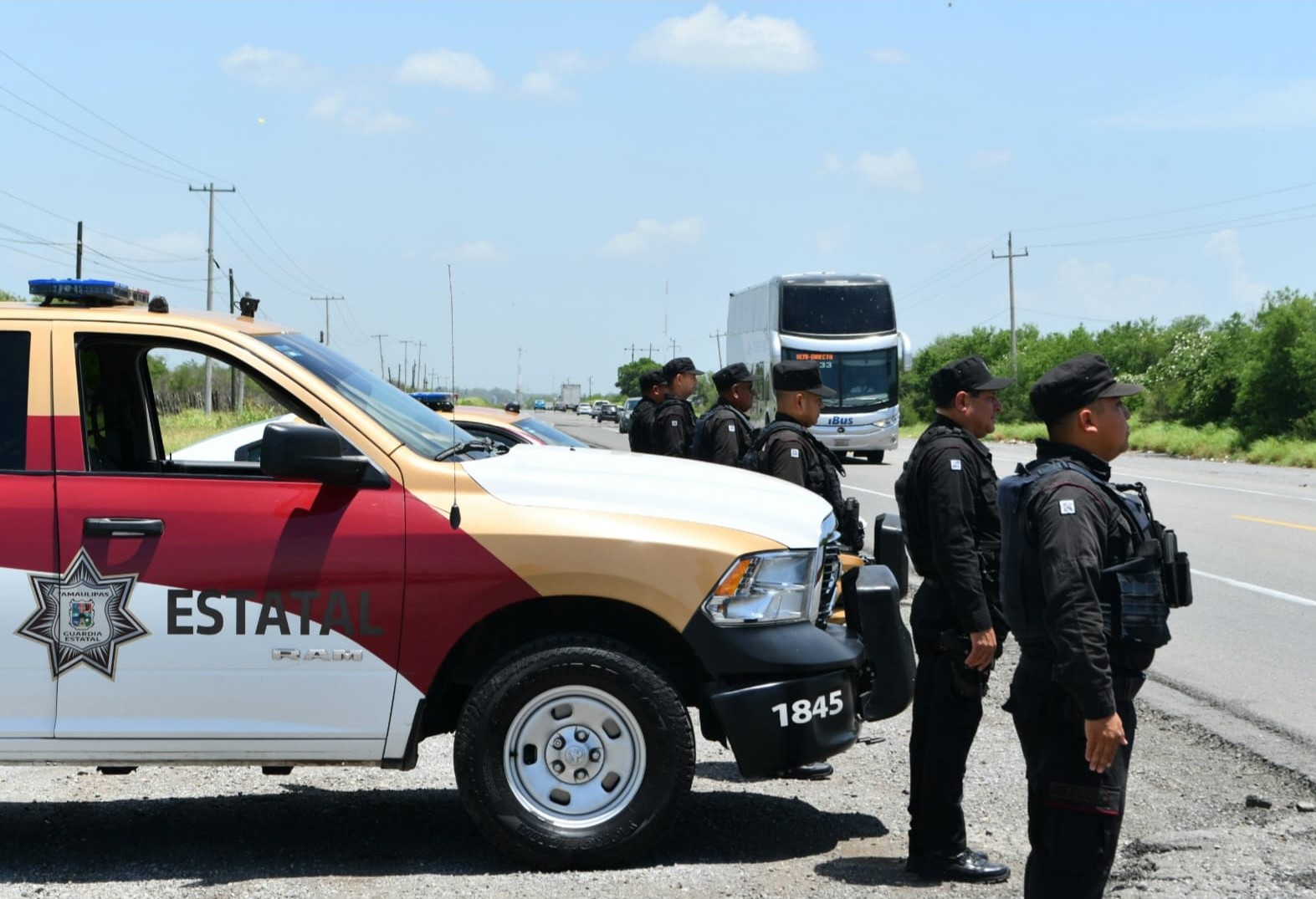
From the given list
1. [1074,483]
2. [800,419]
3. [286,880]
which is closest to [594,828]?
[286,880]

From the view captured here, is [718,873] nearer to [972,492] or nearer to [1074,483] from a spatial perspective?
[972,492]

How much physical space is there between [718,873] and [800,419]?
256 cm

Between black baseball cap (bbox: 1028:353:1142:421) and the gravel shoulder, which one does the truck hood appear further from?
black baseball cap (bbox: 1028:353:1142:421)

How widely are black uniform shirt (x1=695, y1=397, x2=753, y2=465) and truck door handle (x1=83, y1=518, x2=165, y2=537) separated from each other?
4.60 meters

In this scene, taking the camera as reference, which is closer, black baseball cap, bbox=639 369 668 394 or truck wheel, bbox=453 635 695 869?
truck wheel, bbox=453 635 695 869

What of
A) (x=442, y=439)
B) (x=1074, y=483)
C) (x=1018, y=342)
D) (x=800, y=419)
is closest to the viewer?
(x=1074, y=483)

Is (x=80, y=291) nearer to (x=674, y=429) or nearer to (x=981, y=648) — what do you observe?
(x=981, y=648)

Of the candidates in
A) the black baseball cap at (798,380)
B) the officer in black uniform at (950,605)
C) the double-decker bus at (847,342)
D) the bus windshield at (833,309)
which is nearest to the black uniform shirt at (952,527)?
the officer in black uniform at (950,605)

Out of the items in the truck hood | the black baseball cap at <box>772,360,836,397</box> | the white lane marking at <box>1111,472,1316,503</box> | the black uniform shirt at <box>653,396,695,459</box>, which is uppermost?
the black baseball cap at <box>772,360,836,397</box>

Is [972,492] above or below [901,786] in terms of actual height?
above

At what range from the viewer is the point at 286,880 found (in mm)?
4988

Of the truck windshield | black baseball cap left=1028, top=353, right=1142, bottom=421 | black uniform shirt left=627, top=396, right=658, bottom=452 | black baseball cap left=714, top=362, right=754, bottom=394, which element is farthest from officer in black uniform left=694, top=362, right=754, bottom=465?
black baseball cap left=1028, top=353, right=1142, bottom=421

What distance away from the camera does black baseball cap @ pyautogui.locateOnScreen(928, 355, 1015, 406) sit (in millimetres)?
5332

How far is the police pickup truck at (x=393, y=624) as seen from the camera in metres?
4.92
